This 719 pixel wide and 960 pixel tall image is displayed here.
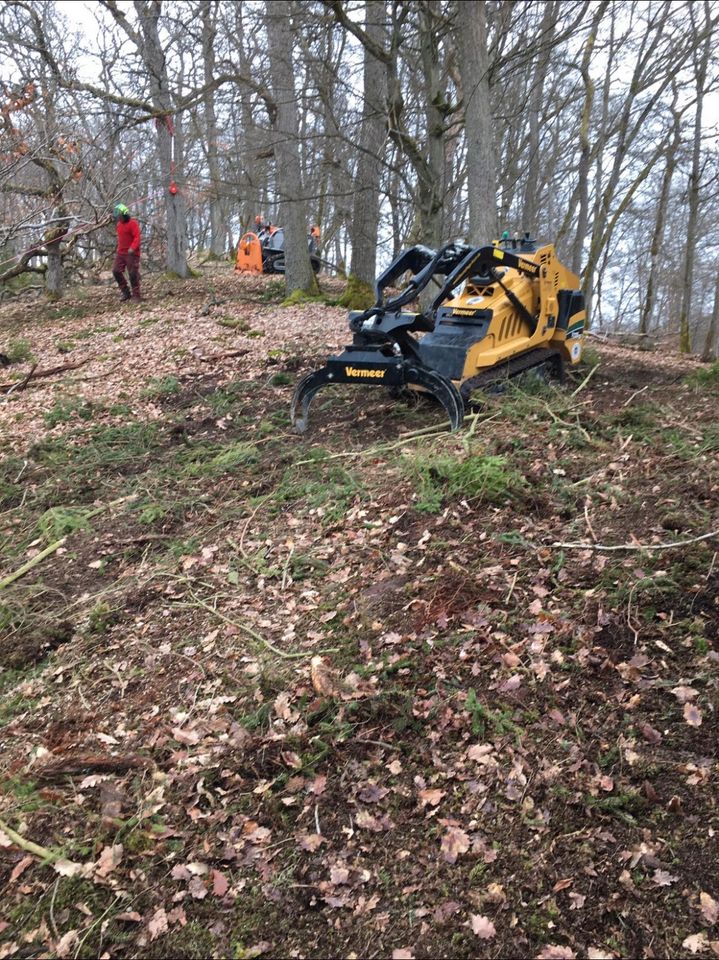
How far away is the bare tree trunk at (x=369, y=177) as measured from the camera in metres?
12.3

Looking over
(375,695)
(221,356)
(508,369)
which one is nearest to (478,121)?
(508,369)

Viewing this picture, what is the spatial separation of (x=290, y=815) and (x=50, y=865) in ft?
3.38

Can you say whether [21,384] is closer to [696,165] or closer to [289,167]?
[289,167]

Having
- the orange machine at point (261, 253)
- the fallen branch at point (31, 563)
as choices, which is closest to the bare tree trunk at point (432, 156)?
the fallen branch at point (31, 563)

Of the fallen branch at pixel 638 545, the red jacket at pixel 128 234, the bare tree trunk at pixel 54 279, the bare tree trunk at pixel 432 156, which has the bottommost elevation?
the fallen branch at pixel 638 545

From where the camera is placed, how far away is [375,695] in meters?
3.59

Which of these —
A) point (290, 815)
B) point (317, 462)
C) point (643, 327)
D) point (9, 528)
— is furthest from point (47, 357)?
point (643, 327)

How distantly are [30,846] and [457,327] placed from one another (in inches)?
216

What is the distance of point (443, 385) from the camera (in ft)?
A: 20.5

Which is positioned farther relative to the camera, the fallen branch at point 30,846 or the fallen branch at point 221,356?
the fallen branch at point 221,356

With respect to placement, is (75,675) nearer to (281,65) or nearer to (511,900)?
(511,900)

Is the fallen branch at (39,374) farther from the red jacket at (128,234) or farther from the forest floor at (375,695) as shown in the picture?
the red jacket at (128,234)

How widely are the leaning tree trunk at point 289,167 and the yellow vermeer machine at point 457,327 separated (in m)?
6.37

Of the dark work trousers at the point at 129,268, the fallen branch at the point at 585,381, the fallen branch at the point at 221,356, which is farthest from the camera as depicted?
the dark work trousers at the point at 129,268
